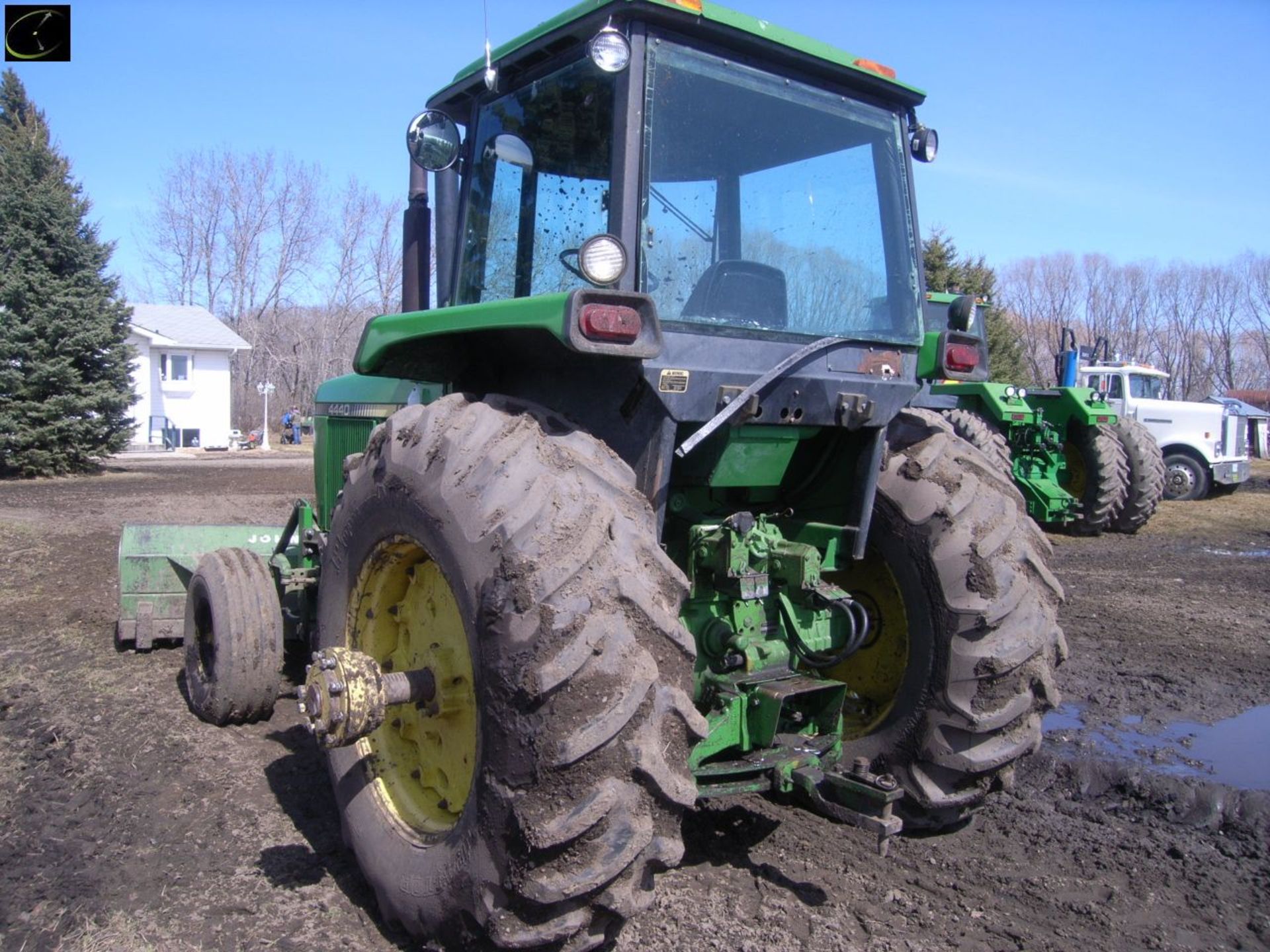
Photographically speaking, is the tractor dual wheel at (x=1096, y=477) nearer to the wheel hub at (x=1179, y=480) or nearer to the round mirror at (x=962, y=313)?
the wheel hub at (x=1179, y=480)

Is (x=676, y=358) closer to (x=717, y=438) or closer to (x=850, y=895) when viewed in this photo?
(x=717, y=438)

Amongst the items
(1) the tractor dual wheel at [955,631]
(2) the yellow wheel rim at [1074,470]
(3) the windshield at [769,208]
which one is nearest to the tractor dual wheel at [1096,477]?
(2) the yellow wheel rim at [1074,470]

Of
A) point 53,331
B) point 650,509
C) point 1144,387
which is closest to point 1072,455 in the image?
point 1144,387

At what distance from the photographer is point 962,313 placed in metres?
3.68

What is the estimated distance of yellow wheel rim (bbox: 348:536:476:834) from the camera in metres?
2.96

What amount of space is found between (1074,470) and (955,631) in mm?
10904

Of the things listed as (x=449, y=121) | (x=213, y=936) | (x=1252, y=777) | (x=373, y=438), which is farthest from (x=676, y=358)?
(x=1252, y=777)

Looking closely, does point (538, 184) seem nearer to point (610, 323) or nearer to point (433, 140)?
point (433, 140)

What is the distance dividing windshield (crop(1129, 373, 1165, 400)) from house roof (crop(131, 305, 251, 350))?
28997 mm

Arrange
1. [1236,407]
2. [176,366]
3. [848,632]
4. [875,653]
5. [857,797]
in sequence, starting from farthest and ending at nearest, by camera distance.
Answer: [176,366] → [1236,407] → [875,653] → [848,632] → [857,797]

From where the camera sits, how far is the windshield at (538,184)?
3078mm

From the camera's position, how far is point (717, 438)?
319 cm

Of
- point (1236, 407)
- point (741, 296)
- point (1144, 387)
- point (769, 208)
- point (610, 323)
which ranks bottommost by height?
point (610, 323)

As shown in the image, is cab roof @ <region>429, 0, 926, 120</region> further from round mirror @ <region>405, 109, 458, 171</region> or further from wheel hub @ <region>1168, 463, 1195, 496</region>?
wheel hub @ <region>1168, 463, 1195, 496</region>
